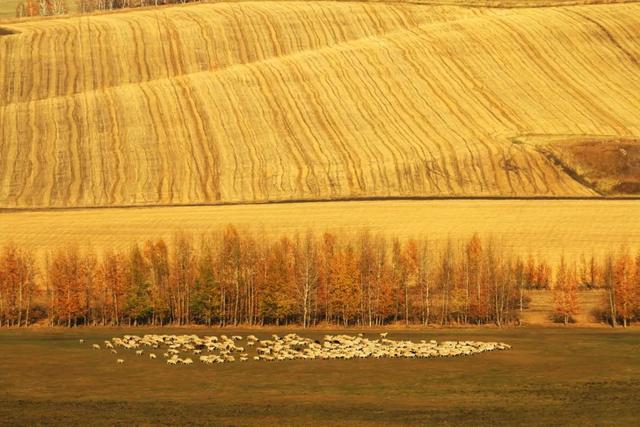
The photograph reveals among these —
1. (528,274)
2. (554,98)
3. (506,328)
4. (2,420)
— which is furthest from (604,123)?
(2,420)

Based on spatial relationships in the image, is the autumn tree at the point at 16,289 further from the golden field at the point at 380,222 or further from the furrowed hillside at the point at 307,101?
the furrowed hillside at the point at 307,101

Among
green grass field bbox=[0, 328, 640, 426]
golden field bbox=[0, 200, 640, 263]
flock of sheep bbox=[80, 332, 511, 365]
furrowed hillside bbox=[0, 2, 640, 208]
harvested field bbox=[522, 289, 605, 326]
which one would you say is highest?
furrowed hillside bbox=[0, 2, 640, 208]

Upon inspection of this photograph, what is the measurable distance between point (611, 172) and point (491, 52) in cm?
3987

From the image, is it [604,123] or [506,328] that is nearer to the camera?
[506,328]

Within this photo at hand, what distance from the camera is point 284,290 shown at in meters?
79.3

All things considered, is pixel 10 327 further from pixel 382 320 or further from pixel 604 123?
pixel 604 123

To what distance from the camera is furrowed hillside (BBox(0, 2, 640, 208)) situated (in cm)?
12012

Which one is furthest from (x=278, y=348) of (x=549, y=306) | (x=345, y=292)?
(x=549, y=306)

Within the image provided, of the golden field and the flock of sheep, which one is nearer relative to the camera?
the flock of sheep

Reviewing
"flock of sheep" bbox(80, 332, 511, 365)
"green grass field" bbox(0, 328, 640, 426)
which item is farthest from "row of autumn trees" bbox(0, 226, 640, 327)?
"green grass field" bbox(0, 328, 640, 426)

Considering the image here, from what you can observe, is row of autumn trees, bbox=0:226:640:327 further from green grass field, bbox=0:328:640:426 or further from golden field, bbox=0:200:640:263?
golden field, bbox=0:200:640:263

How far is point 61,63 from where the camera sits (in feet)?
518

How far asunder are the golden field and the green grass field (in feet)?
99.1

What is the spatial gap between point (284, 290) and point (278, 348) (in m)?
15.1
